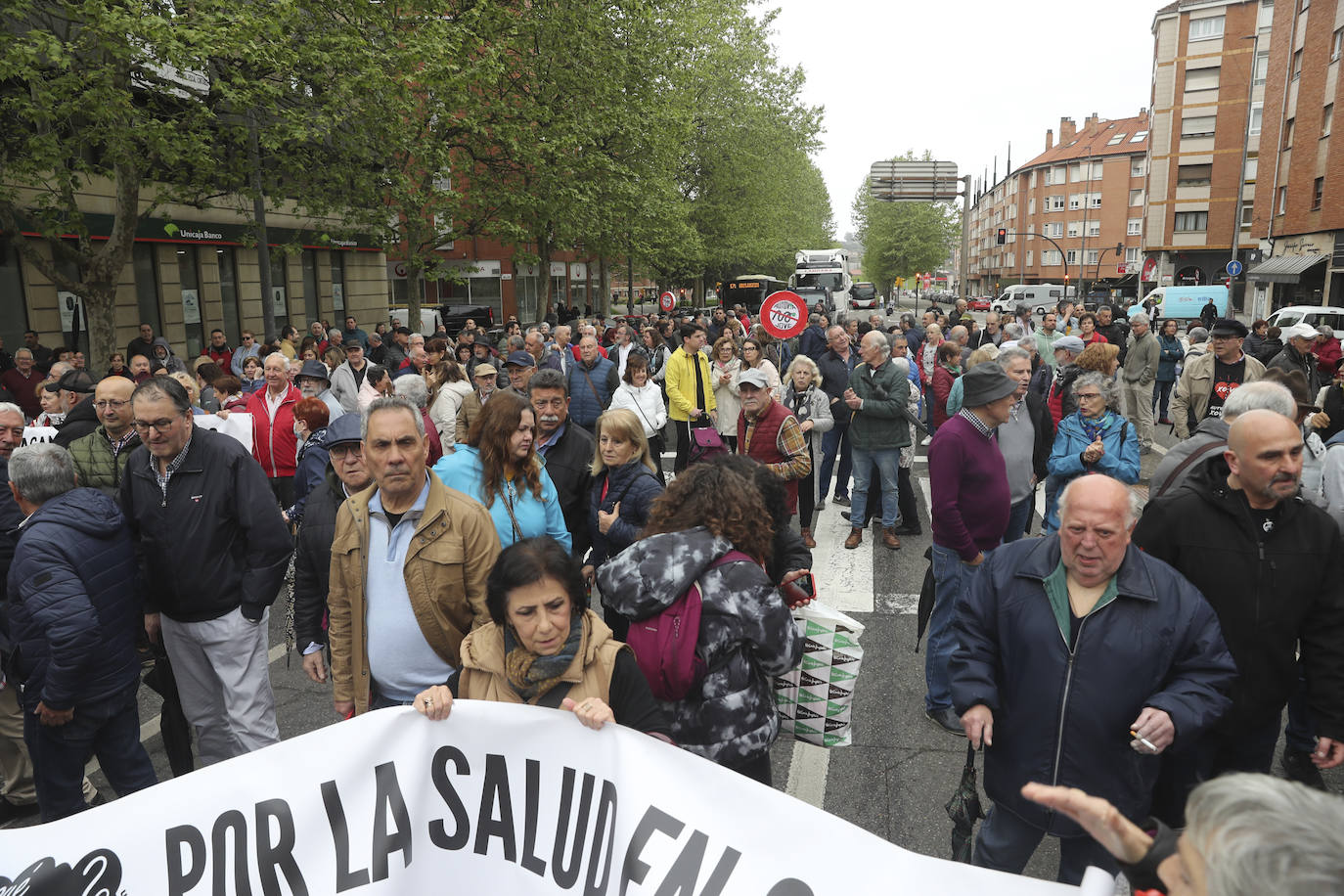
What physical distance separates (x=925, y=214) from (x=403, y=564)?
8544 cm

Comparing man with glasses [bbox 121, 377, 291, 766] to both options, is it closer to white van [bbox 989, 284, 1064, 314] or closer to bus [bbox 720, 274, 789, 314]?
bus [bbox 720, 274, 789, 314]

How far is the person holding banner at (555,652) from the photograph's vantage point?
2613 mm

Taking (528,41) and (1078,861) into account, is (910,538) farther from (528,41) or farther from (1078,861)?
(528,41)

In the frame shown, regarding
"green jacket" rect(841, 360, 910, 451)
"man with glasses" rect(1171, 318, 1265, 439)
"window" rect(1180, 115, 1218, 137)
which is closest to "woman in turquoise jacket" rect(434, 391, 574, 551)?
"green jacket" rect(841, 360, 910, 451)

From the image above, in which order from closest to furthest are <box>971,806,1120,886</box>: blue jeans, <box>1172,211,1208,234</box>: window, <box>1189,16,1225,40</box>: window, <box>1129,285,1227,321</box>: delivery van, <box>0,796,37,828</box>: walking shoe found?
<box>971,806,1120,886</box>: blue jeans
<box>0,796,37,828</box>: walking shoe
<box>1129,285,1227,321</box>: delivery van
<box>1189,16,1225,40</box>: window
<box>1172,211,1208,234</box>: window

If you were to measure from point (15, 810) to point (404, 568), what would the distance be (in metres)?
2.67

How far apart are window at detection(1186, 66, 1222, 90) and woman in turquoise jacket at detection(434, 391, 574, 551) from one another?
229 ft

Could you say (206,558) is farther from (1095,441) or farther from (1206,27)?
(1206,27)

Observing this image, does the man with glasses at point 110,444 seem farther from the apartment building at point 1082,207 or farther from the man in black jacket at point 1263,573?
the apartment building at point 1082,207

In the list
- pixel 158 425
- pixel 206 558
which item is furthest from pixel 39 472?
pixel 206 558

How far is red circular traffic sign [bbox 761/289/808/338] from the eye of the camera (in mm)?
12609

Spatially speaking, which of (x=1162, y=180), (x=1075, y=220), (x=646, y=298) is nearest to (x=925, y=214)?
(x=1075, y=220)

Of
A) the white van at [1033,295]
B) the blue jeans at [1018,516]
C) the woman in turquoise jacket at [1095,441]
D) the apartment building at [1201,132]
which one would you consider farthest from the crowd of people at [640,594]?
the apartment building at [1201,132]

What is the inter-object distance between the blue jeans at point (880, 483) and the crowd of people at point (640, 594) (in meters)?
2.67
